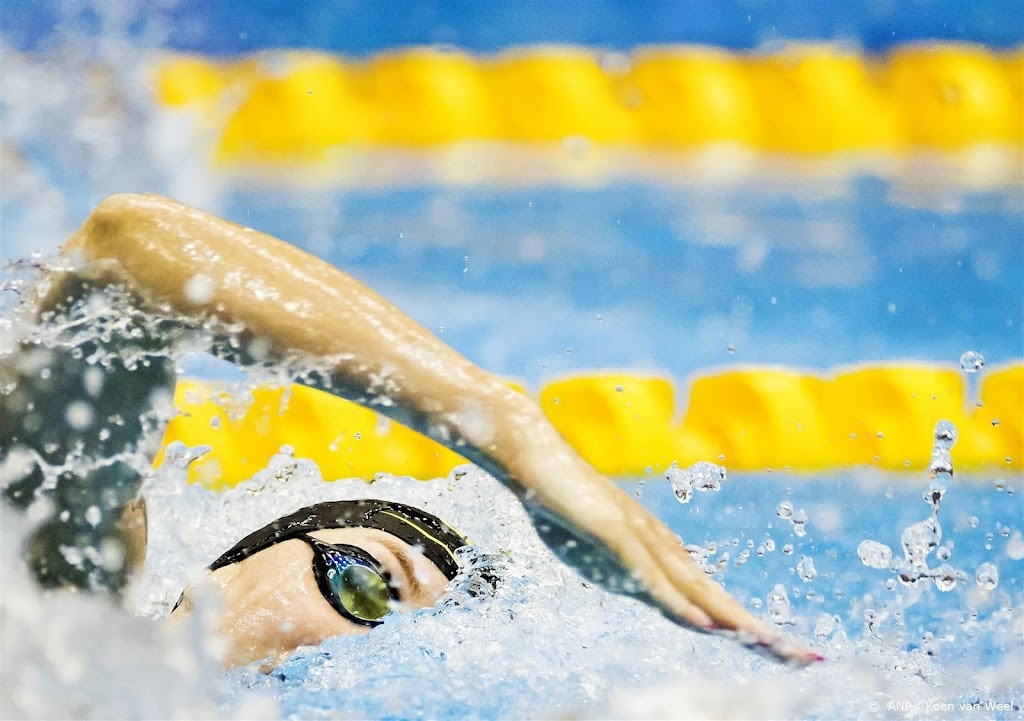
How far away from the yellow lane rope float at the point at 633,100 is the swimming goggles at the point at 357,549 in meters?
2.22

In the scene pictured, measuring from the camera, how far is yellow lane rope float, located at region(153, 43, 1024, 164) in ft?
10.7

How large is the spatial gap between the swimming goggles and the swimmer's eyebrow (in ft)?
0.06

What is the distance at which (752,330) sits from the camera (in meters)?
3.21

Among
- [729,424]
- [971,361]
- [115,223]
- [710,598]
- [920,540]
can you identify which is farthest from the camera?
[729,424]

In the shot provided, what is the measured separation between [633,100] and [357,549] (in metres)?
2.42

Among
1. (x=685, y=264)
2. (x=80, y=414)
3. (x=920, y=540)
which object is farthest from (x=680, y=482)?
(x=685, y=264)

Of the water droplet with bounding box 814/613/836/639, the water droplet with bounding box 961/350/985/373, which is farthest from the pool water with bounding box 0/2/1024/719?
the water droplet with bounding box 961/350/985/373

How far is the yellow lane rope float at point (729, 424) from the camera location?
234 cm

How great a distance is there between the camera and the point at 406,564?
1.14m

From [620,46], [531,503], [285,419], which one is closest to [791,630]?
[531,503]

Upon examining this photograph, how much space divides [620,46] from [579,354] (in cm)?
105

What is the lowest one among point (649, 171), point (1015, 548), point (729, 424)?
point (1015, 548)

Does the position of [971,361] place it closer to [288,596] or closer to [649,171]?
[288,596]

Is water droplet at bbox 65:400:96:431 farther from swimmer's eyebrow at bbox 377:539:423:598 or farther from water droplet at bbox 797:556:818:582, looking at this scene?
water droplet at bbox 797:556:818:582
